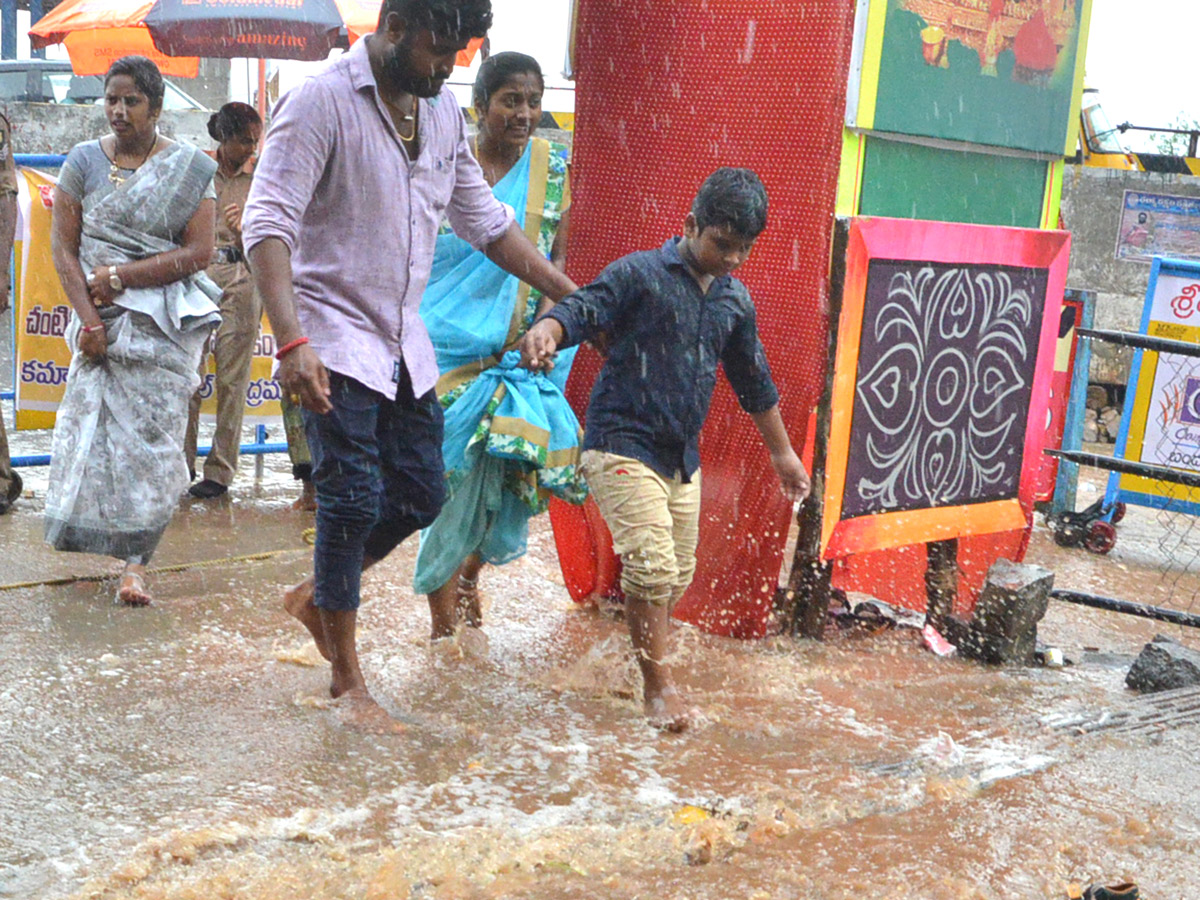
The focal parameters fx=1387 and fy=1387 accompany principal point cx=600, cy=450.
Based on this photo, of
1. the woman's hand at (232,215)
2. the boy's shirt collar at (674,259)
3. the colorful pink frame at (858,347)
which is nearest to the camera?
the boy's shirt collar at (674,259)

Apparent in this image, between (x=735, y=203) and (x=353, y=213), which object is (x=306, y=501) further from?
(x=735, y=203)

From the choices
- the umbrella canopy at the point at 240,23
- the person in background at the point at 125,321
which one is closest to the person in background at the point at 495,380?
the person in background at the point at 125,321

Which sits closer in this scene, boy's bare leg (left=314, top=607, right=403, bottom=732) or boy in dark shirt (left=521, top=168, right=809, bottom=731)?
boy's bare leg (left=314, top=607, right=403, bottom=732)

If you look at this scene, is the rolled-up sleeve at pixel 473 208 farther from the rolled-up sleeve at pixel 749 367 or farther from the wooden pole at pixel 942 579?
the wooden pole at pixel 942 579

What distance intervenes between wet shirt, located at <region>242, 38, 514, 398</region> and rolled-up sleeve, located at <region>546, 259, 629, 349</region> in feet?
1.31

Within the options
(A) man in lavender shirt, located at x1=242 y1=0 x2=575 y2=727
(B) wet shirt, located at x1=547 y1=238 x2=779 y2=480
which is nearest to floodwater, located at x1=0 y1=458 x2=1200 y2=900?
(A) man in lavender shirt, located at x1=242 y1=0 x2=575 y2=727

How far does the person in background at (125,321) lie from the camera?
4.77 meters

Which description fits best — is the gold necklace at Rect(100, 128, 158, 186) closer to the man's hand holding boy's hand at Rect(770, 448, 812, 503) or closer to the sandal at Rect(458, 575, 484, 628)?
the sandal at Rect(458, 575, 484, 628)

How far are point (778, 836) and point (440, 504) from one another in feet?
4.26

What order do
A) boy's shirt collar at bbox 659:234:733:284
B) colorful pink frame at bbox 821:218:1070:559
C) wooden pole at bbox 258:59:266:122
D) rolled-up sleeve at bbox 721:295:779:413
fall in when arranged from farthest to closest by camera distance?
wooden pole at bbox 258:59:266:122, colorful pink frame at bbox 821:218:1070:559, rolled-up sleeve at bbox 721:295:779:413, boy's shirt collar at bbox 659:234:733:284

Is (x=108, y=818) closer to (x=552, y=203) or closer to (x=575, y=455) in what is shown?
(x=575, y=455)

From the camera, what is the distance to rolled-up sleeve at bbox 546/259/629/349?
12.3 feet

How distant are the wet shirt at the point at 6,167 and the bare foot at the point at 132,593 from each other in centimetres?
194

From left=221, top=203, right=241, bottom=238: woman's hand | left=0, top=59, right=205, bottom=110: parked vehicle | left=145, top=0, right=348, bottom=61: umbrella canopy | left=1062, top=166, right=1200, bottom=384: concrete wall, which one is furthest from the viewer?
left=0, top=59, right=205, bottom=110: parked vehicle
